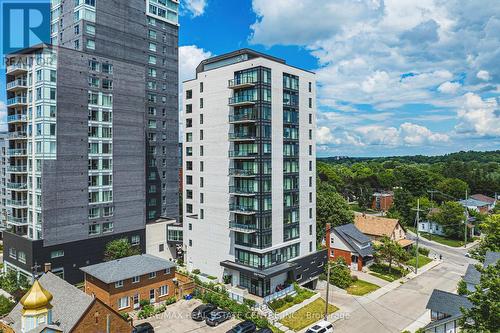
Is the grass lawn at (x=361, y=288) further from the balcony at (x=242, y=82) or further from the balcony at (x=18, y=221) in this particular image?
the balcony at (x=18, y=221)

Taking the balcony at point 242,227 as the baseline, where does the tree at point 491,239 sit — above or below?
below

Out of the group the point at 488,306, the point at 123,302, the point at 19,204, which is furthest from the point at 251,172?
the point at 19,204

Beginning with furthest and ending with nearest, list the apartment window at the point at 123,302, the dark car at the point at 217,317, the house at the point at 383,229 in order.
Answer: the house at the point at 383,229 < the apartment window at the point at 123,302 < the dark car at the point at 217,317

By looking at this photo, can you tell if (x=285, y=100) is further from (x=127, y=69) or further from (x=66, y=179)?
(x=66, y=179)

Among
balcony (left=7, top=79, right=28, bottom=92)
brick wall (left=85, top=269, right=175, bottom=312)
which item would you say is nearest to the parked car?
brick wall (left=85, top=269, right=175, bottom=312)

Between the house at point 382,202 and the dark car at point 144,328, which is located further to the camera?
the house at point 382,202

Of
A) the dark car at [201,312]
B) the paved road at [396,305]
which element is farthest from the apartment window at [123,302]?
the paved road at [396,305]
